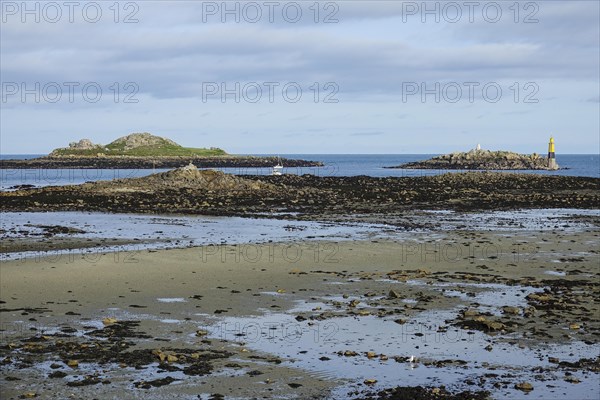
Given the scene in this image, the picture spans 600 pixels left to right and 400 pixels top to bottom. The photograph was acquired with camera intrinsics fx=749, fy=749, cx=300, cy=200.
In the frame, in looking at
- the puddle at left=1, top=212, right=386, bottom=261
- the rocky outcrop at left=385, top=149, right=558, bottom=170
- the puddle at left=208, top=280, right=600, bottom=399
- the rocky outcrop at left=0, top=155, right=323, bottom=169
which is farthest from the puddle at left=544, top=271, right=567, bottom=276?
the rocky outcrop at left=385, top=149, right=558, bottom=170

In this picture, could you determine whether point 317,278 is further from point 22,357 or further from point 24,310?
point 22,357

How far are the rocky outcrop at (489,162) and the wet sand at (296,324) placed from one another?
109 meters

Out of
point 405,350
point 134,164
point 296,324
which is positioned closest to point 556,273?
point 296,324

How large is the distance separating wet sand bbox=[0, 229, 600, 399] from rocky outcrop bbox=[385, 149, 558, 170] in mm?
109175

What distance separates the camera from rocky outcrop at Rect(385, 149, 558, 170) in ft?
424

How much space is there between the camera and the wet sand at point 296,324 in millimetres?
10636

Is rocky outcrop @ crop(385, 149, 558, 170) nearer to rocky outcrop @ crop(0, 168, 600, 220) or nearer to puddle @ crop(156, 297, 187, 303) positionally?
rocky outcrop @ crop(0, 168, 600, 220)

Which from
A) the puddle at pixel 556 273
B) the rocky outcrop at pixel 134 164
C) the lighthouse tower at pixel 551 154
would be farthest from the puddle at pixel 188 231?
the lighthouse tower at pixel 551 154

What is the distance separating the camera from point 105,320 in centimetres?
1404

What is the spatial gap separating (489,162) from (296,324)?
408 ft

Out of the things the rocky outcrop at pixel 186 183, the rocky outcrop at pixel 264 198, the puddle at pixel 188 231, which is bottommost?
Result: the puddle at pixel 188 231

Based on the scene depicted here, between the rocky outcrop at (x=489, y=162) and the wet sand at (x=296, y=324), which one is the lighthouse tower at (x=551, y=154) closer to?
the rocky outcrop at (x=489, y=162)

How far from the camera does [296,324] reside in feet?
46.4

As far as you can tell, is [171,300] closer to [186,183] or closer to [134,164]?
[186,183]
